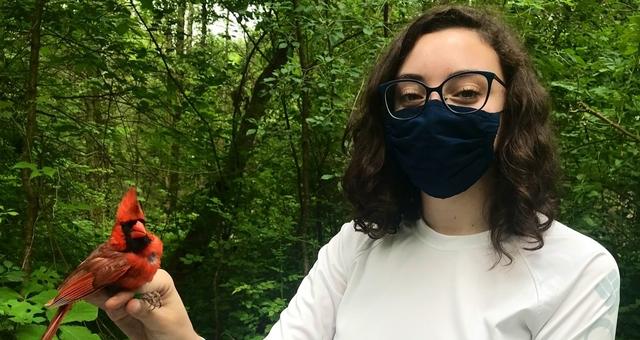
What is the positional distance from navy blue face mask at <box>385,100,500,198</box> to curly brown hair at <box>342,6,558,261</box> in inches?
2.1

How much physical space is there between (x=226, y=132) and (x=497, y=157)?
3907mm

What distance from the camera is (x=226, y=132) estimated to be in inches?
205

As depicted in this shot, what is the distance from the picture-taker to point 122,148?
202 inches

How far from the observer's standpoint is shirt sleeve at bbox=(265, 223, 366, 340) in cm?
159

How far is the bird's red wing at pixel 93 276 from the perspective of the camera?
1.36 m

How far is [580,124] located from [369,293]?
96.4 inches

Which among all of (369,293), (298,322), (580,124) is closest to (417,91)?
(369,293)

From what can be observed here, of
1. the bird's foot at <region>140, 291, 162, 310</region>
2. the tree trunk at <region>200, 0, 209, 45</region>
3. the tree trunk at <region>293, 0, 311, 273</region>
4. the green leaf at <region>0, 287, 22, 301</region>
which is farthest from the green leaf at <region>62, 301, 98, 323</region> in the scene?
the tree trunk at <region>200, 0, 209, 45</region>

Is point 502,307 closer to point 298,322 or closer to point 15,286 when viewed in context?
point 298,322

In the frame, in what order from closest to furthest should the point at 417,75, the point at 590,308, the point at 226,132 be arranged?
the point at 590,308, the point at 417,75, the point at 226,132

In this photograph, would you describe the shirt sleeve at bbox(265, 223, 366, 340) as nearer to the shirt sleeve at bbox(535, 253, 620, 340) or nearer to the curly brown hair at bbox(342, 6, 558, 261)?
the curly brown hair at bbox(342, 6, 558, 261)

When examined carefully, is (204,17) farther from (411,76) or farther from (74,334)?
(411,76)

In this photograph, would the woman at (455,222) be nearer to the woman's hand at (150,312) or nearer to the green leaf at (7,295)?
the woman's hand at (150,312)

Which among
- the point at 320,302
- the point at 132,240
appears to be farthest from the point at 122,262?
the point at 320,302
